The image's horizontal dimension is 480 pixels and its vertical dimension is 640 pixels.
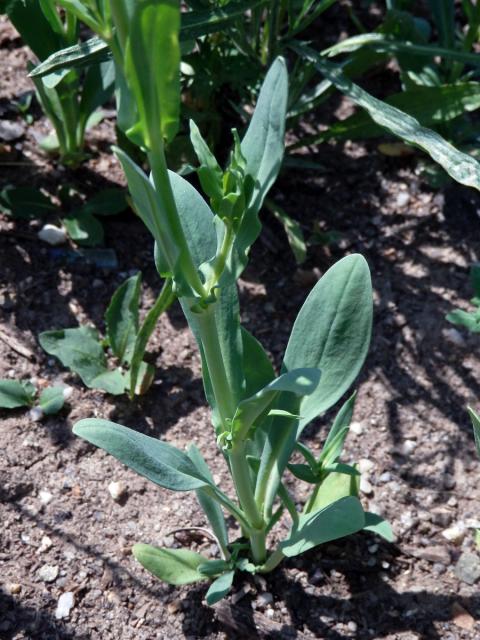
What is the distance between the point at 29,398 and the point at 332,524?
856 millimetres

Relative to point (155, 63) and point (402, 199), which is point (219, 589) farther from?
point (402, 199)

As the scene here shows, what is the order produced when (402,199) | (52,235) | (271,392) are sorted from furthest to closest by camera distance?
1. (402,199)
2. (52,235)
3. (271,392)

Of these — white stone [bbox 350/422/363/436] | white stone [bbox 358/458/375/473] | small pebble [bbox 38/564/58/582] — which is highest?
small pebble [bbox 38/564/58/582]

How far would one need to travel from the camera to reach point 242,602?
1.67m

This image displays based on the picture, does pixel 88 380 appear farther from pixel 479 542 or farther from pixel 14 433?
pixel 479 542

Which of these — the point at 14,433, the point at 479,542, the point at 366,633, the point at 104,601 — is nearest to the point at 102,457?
the point at 14,433

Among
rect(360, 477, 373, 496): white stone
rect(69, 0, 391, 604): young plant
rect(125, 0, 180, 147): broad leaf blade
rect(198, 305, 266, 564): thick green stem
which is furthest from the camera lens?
rect(360, 477, 373, 496): white stone

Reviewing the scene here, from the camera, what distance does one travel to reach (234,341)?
1411mm

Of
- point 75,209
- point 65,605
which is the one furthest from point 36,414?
point 75,209

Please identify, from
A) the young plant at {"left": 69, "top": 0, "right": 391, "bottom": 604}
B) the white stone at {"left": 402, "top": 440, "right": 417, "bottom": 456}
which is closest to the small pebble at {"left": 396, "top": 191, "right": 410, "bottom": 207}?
the white stone at {"left": 402, "top": 440, "right": 417, "bottom": 456}

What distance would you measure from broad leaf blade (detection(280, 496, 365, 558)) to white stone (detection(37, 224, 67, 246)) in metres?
1.12

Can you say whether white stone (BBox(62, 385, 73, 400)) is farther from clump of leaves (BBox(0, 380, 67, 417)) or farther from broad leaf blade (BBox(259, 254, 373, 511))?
broad leaf blade (BBox(259, 254, 373, 511))

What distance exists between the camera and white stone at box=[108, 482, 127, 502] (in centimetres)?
183

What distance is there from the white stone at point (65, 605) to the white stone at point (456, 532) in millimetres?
805
